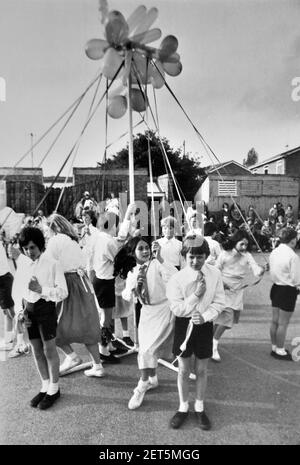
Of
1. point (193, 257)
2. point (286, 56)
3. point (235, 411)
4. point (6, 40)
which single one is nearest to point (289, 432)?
point (235, 411)

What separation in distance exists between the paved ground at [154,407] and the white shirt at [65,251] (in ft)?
3.40

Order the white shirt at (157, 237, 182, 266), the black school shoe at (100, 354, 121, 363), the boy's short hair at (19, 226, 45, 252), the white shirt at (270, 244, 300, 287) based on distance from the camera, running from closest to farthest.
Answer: the boy's short hair at (19, 226, 45, 252), the white shirt at (270, 244, 300, 287), the black school shoe at (100, 354, 121, 363), the white shirt at (157, 237, 182, 266)

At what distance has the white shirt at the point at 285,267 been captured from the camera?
308 cm

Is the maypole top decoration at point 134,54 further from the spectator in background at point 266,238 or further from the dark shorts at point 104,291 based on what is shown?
Answer: the spectator in background at point 266,238

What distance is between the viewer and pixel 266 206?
14719 mm

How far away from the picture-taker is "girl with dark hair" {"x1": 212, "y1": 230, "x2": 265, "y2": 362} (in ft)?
10.7

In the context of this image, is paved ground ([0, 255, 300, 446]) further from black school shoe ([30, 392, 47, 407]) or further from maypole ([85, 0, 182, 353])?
maypole ([85, 0, 182, 353])

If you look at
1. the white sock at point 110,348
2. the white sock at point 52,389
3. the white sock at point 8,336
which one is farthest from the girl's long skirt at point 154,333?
the white sock at point 8,336

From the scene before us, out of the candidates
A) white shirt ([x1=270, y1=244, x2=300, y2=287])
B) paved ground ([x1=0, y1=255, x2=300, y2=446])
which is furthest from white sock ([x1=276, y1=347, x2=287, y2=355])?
white shirt ([x1=270, y1=244, x2=300, y2=287])

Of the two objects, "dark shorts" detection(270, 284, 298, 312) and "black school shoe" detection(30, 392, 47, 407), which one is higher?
"dark shorts" detection(270, 284, 298, 312)

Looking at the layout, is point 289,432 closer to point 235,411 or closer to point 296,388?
point 235,411

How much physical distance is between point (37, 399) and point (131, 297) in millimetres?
1049

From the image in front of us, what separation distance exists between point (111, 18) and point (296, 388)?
3.30 m

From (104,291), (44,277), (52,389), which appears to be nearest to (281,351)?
(104,291)
